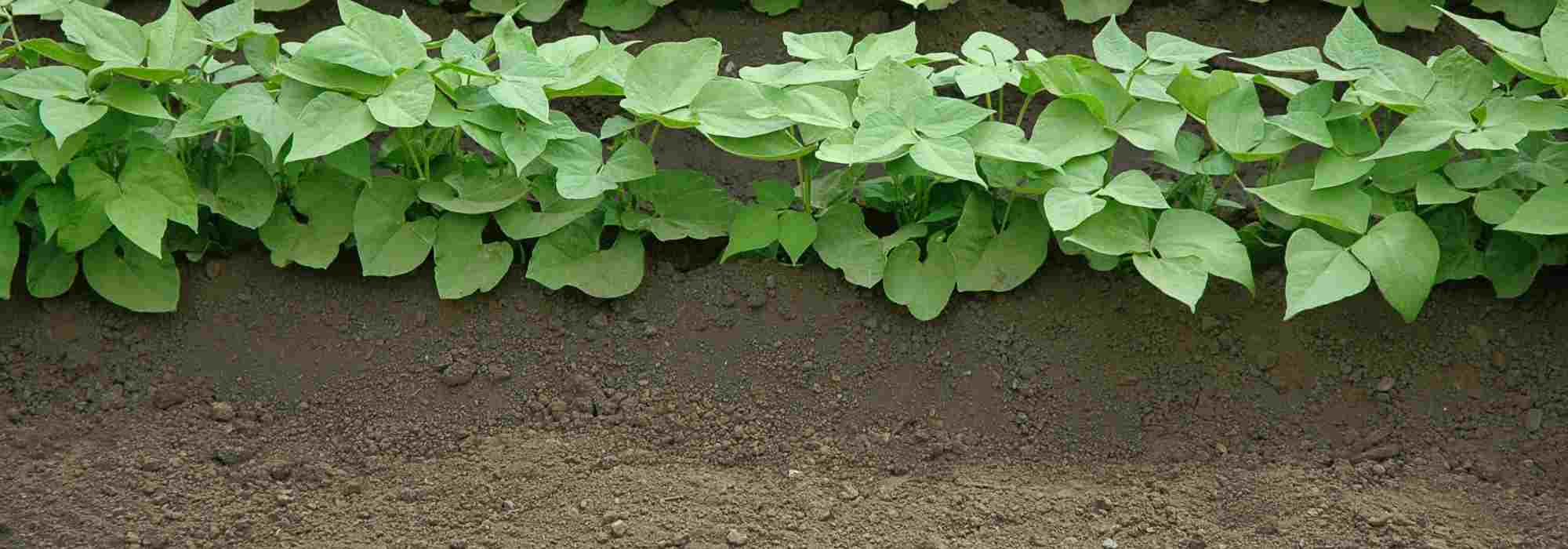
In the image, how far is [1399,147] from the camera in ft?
6.83

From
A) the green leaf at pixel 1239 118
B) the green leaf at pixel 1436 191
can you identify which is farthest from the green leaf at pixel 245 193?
the green leaf at pixel 1436 191

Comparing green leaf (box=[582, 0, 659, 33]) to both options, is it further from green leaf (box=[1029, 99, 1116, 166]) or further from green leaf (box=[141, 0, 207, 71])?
green leaf (box=[1029, 99, 1116, 166])

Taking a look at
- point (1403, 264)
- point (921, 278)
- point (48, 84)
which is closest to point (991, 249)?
point (921, 278)

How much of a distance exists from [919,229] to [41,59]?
1.70m

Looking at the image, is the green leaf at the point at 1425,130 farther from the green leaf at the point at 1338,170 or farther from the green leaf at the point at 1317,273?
the green leaf at the point at 1317,273

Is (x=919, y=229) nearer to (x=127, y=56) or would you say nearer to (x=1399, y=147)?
(x=1399, y=147)

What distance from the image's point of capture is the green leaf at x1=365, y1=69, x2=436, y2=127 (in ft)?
6.75

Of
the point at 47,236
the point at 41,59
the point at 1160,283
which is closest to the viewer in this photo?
the point at 1160,283

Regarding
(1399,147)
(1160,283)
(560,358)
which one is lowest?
(560,358)

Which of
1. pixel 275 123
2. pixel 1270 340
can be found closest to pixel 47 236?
pixel 275 123

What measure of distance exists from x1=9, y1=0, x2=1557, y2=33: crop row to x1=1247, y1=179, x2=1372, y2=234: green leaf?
33.9 inches

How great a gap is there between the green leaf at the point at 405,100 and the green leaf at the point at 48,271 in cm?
62

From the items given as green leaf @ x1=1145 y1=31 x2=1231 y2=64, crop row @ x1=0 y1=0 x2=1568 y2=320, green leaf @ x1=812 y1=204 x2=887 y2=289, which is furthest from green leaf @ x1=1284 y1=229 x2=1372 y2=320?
green leaf @ x1=812 y1=204 x2=887 y2=289

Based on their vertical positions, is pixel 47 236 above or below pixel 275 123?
below
